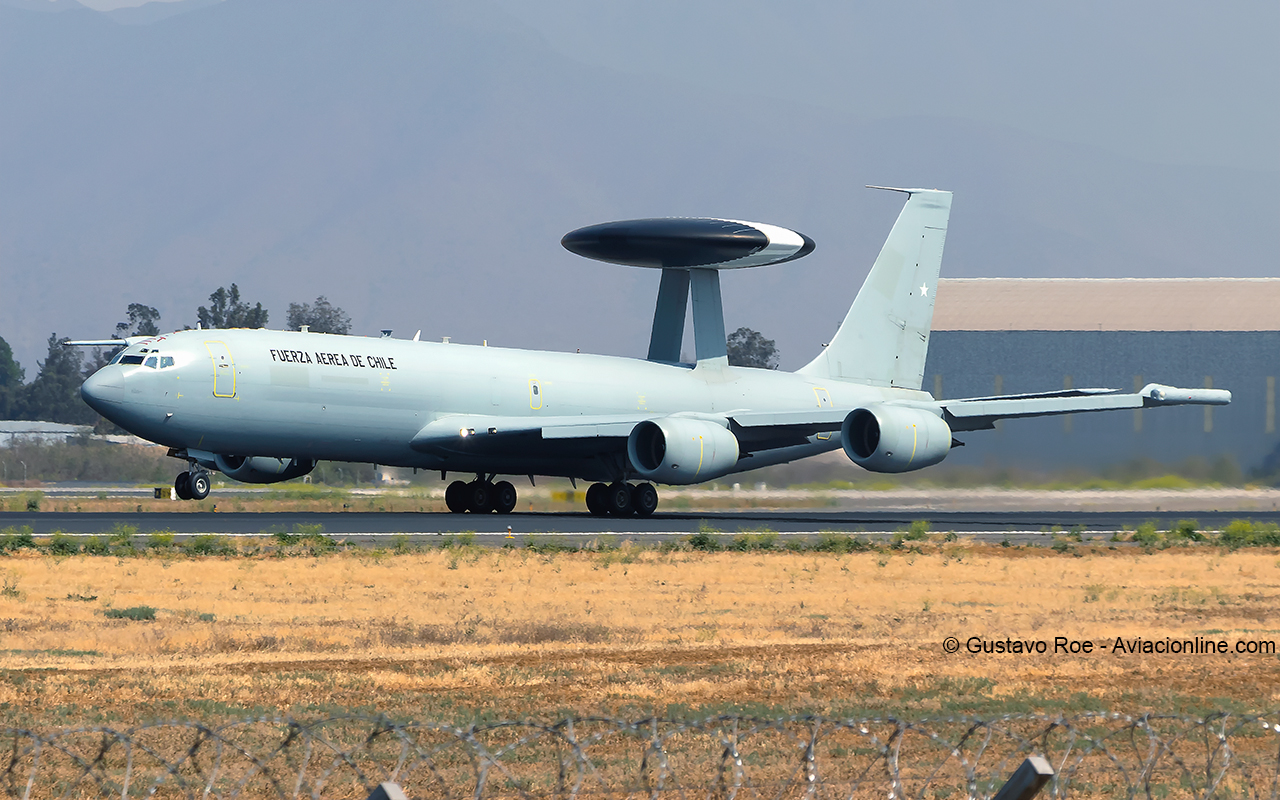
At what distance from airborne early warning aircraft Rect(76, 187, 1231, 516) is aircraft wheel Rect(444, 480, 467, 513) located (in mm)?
43

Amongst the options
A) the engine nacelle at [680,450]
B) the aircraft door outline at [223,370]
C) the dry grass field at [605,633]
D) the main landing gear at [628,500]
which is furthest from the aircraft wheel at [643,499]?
the dry grass field at [605,633]

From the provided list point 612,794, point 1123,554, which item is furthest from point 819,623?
point 1123,554

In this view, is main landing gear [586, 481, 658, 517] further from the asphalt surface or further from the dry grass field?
the dry grass field

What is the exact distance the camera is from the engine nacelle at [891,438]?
3800cm

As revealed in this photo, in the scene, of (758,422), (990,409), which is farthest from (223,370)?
(990,409)

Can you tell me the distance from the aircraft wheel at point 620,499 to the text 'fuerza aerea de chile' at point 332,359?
670 cm

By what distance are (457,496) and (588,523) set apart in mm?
5816

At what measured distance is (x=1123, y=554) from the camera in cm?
2858

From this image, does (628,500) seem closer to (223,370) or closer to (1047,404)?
(223,370)

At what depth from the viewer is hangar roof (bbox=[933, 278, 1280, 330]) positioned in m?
76.4

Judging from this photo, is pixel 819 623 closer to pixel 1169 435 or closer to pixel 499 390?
pixel 499 390

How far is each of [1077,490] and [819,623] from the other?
89.6 feet

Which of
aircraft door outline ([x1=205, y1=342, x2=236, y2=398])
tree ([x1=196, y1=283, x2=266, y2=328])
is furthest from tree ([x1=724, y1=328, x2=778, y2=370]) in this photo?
aircraft door outline ([x1=205, y1=342, x2=236, y2=398])

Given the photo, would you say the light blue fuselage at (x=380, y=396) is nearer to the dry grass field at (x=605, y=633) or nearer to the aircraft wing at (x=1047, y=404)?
the aircraft wing at (x=1047, y=404)
